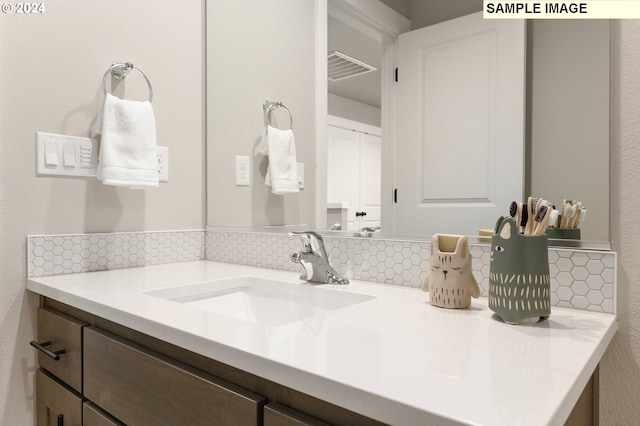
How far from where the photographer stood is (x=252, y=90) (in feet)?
5.10

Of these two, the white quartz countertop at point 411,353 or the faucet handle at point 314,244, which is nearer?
the white quartz countertop at point 411,353

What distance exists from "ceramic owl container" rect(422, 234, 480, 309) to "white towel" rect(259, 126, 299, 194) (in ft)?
2.24

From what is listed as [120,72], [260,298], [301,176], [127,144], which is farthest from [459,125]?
[120,72]

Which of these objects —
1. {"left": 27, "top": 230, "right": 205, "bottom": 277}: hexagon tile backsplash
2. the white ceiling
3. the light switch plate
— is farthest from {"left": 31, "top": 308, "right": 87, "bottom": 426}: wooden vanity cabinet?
the white ceiling

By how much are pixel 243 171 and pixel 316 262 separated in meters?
0.61

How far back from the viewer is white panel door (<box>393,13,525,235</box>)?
0.90 m

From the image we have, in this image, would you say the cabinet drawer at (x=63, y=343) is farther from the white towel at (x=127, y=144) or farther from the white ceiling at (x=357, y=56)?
the white ceiling at (x=357, y=56)

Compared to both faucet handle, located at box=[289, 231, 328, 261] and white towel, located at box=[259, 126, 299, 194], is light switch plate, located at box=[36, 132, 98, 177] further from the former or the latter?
faucet handle, located at box=[289, 231, 328, 261]

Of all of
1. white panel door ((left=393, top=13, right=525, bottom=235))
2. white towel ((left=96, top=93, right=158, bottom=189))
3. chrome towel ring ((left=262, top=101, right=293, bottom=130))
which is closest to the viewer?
white panel door ((left=393, top=13, right=525, bottom=235))

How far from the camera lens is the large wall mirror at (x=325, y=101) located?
808mm

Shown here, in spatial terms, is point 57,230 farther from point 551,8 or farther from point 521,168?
point 551,8

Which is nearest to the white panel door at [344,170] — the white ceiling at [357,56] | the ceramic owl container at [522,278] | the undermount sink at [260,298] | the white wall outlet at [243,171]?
the white ceiling at [357,56]

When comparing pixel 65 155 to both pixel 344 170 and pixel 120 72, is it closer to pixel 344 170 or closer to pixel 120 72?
pixel 120 72

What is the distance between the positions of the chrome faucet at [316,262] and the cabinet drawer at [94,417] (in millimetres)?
520
